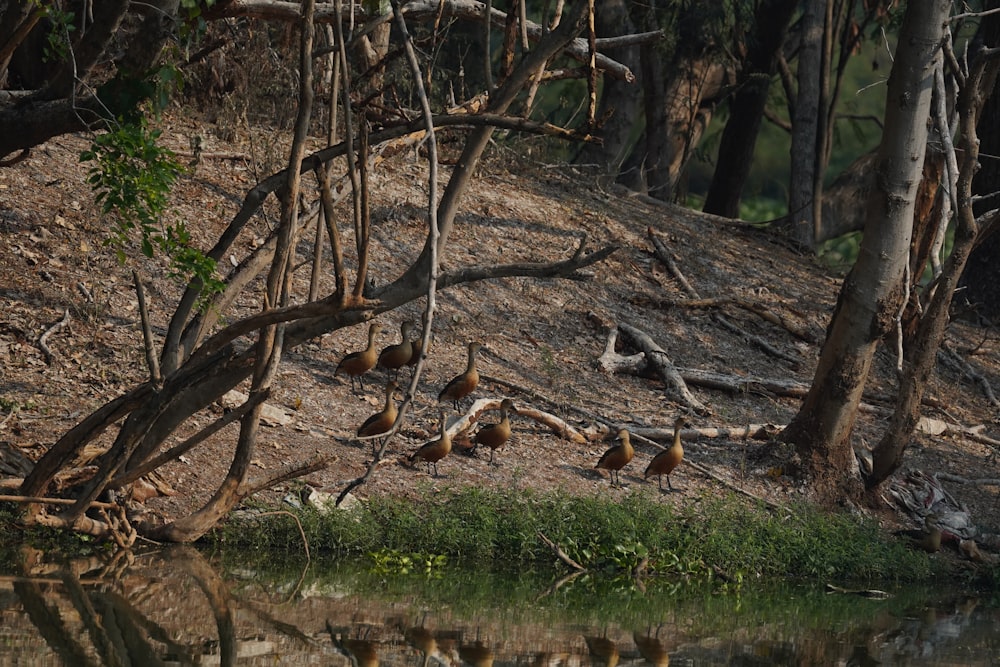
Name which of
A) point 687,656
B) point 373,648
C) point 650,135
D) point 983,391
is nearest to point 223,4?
point 373,648

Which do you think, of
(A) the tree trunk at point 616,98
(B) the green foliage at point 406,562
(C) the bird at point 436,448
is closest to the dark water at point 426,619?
(B) the green foliage at point 406,562

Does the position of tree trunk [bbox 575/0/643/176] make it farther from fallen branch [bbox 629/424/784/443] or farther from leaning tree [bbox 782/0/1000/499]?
leaning tree [bbox 782/0/1000/499]

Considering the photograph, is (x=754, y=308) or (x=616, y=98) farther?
(x=616, y=98)

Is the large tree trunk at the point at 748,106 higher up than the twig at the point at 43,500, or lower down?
higher up

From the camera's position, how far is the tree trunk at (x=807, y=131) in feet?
62.8

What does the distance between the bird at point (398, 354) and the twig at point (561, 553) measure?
2.61 m

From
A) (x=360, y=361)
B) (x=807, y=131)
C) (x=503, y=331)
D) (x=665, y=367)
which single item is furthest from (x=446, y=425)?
(x=807, y=131)

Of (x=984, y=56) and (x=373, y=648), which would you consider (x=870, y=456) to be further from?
(x=373, y=648)

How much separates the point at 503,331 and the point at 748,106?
26.6ft

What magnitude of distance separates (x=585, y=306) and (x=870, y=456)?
422 centimetres

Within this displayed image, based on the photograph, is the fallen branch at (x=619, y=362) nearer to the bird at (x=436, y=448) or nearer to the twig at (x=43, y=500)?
the bird at (x=436, y=448)

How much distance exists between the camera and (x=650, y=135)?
19.9m

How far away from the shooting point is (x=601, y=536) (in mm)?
9586

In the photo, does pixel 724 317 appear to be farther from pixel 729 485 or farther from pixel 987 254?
pixel 729 485
